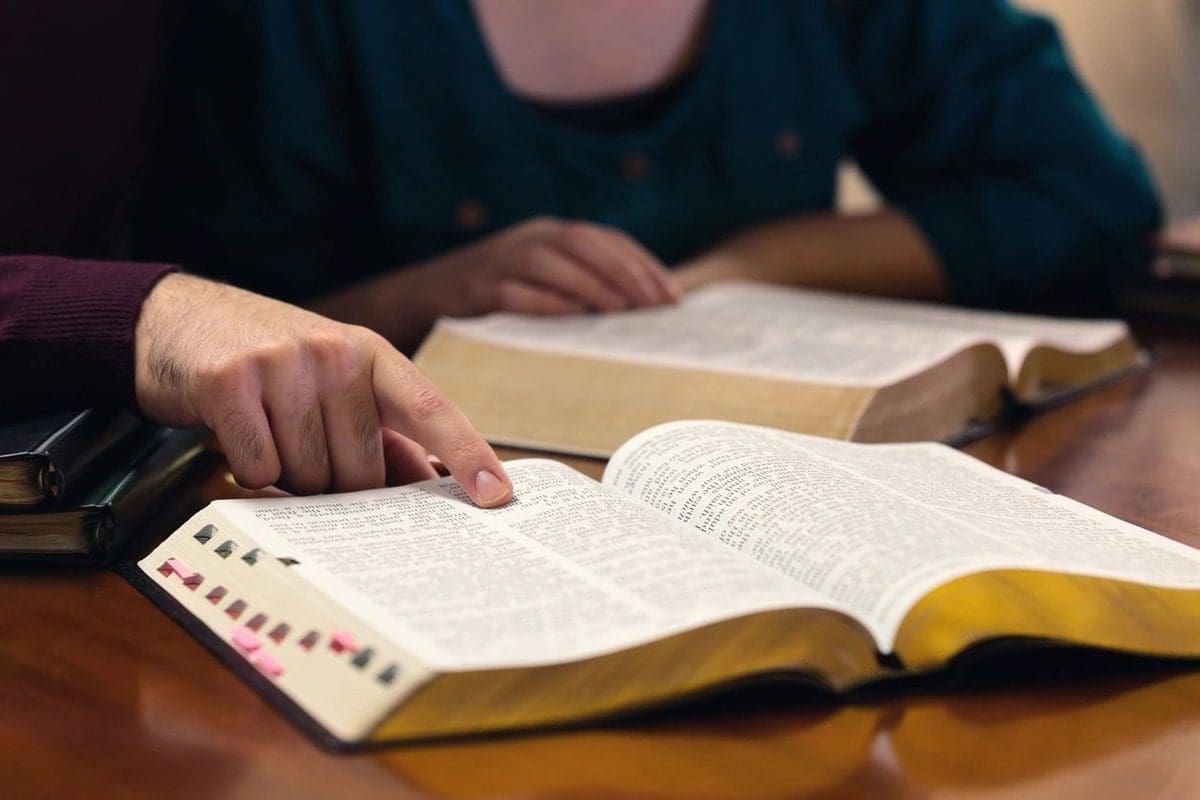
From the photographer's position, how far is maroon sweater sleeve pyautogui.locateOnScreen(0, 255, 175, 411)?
0.72 m

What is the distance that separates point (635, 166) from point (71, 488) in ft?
2.52

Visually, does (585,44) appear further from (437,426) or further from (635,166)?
(437,426)

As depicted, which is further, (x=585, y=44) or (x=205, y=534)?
(x=585, y=44)

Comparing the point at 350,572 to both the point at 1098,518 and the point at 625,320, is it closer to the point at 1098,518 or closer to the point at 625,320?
the point at 1098,518

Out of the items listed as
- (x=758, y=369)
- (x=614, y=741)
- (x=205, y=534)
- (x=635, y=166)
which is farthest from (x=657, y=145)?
(x=614, y=741)

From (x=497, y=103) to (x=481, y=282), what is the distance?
237 mm

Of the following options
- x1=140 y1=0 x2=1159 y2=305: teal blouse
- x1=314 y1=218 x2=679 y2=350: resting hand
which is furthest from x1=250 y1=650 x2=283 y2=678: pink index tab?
x1=140 y1=0 x2=1159 y2=305: teal blouse

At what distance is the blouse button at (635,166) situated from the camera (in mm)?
1300

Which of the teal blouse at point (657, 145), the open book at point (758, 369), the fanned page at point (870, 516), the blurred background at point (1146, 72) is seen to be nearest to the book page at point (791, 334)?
the open book at point (758, 369)

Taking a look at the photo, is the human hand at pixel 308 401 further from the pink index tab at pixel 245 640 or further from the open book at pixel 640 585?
the pink index tab at pixel 245 640

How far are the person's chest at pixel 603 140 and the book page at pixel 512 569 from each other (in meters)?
0.68

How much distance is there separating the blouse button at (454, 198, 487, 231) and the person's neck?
0.11 meters

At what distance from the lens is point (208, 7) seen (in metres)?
1.21

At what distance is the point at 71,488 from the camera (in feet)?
2.10
